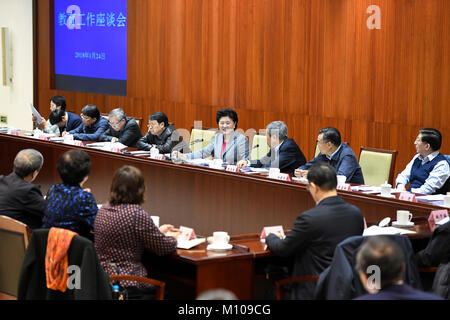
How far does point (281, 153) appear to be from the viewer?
5594mm

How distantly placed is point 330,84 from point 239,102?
1271mm

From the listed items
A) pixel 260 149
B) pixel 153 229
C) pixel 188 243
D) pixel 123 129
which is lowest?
pixel 188 243

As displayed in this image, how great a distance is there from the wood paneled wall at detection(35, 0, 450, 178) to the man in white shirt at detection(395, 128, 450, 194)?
947mm

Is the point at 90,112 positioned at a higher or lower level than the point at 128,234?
higher

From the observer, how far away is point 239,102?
7.93 meters

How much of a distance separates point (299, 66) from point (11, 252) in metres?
4.50

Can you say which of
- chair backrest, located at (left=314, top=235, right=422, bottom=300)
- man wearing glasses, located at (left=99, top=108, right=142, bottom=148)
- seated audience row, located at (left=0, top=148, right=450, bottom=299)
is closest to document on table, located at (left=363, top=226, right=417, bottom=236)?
seated audience row, located at (left=0, top=148, right=450, bottom=299)

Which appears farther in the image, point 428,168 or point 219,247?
point 428,168

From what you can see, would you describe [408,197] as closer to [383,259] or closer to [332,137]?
[332,137]

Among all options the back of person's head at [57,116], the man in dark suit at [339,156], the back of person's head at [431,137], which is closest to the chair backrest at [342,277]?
the man in dark suit at [339,156]

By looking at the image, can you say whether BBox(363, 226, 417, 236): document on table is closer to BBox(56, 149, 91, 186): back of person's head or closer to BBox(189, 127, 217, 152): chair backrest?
BBox(56, 149, 91, 186): back of person's head

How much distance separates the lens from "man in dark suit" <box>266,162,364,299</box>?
3.17m

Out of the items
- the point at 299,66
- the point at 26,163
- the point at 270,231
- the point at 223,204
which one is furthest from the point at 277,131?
the point at 26,163

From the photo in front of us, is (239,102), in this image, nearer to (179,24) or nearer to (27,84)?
(179,24)
